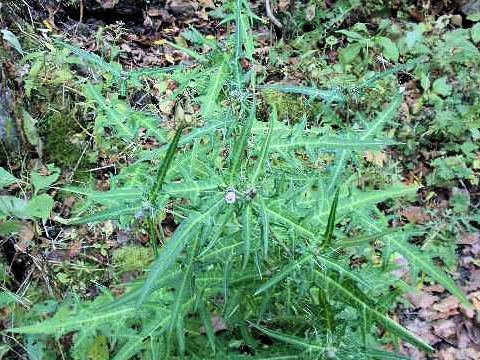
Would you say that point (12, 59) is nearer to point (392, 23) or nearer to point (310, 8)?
point (310, 8)

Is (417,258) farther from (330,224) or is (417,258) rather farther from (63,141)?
(63,141)

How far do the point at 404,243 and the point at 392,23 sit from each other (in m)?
3.71

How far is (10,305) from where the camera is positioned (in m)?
3.13

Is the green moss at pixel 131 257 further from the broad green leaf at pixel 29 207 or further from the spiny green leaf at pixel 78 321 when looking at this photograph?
the spiny green leaf at pixel 78 321

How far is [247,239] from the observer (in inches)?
57.2

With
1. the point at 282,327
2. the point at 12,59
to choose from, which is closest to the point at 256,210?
the point at 282,327

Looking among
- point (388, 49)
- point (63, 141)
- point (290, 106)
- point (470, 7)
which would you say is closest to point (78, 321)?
point (63, 141)

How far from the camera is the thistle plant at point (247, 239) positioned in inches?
59.1

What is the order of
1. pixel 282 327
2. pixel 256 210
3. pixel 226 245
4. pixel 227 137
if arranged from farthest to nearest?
1. pixel 282 327
2. pixel 227 137
3. pixel 226 245
4. pixel 256 210

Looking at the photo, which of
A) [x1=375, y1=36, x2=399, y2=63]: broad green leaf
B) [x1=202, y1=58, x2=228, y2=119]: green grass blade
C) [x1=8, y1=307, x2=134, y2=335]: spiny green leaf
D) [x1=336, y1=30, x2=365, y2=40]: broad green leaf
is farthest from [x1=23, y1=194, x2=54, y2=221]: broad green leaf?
[x1=375, y1=36, x2=399, y2=63]: broad green leaf

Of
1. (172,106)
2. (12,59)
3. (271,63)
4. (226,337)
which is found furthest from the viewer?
(271,63)

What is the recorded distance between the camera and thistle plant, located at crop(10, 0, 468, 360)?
1.50 metres

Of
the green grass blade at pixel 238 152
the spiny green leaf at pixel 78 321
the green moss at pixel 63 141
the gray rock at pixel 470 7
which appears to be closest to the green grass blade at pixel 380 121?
the green grass blade at pixel 238 152

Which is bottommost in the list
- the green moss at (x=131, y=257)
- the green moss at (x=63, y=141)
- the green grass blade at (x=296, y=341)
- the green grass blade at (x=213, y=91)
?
the green moss at (x=131, y=257)
